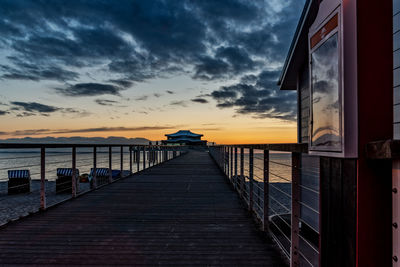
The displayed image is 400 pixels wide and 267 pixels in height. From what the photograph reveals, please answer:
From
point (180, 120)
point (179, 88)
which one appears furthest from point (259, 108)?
point (180, 120)

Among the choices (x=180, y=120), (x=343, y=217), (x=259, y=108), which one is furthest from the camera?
(x=180, y=120)

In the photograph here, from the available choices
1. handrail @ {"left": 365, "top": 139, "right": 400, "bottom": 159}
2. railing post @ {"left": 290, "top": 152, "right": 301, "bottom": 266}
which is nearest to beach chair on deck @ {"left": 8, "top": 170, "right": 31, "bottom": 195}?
railing post @ {"left": 290, "top": 152, "right": 301, "bottom": 266}

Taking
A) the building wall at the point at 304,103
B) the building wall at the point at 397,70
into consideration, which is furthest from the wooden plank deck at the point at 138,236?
the building wall at the point at 304,103

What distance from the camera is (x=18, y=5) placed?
6.84 meters

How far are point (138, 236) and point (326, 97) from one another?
2255mm

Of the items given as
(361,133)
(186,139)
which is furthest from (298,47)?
(186,139)

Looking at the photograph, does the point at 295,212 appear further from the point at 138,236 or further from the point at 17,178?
the point at 17,178

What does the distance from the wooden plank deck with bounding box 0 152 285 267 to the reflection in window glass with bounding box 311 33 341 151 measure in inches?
52.9

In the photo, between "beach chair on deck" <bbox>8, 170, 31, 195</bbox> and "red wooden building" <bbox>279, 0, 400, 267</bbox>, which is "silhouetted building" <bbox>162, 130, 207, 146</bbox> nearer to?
"beach chair on deck" <bbox>8, 170, 31, 195</bbox>

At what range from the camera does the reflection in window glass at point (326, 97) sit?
98cm

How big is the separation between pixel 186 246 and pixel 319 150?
168cm

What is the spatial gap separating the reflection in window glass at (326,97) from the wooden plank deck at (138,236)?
52.9 inches

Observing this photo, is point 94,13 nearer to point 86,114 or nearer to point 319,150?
point 319,150

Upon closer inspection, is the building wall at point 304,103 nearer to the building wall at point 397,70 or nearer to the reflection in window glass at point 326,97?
the building wall at point 397,70
